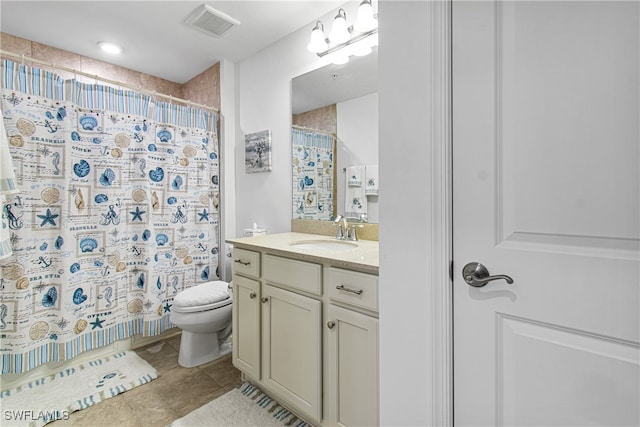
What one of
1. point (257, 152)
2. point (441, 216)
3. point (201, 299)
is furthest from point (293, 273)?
point (257, 152)

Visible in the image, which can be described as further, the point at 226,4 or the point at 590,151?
the point at 226,4

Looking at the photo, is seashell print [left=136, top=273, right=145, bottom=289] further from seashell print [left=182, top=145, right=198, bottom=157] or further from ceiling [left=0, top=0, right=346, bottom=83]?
ceiling [left=0, top=0, right=346, bottom=83]

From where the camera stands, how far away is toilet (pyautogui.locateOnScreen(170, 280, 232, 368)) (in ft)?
6.31

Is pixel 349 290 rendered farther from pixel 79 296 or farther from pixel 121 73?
pixel 121 73

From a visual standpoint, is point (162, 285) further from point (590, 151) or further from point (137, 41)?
point (590, 151)

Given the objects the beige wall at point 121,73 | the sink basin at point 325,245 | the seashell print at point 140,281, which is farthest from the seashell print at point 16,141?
the sink basin at point 325,245

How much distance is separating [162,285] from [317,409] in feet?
5.31

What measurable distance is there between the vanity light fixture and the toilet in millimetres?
1725

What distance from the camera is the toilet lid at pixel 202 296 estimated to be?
193 centimetres

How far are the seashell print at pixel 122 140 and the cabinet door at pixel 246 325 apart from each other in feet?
4.33

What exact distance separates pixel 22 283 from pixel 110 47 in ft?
5.97

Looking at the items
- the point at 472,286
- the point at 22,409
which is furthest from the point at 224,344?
the point at 472,286

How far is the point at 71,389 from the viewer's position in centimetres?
176

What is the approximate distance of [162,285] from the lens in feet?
7.66
